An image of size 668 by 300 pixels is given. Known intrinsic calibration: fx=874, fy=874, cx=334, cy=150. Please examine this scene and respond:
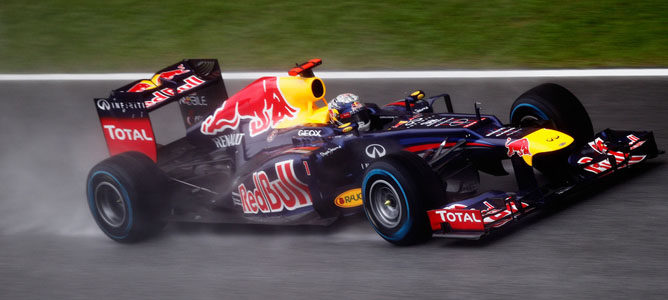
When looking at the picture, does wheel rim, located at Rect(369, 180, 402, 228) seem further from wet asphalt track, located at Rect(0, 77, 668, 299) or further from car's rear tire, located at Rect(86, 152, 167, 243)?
car's rear tire, located at Rect(86, 152, 167, 243)

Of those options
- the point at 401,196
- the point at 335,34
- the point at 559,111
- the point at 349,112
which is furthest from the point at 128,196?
the point at 335,34

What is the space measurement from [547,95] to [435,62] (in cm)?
539

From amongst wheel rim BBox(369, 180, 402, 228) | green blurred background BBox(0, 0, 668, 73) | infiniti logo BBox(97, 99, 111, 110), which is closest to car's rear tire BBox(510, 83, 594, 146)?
wheel rim BBox(369, 180, 402, 228)

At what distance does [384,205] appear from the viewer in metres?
6.20

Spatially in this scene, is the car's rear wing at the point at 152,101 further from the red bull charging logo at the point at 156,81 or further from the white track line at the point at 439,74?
the white track line at the point at 439,74

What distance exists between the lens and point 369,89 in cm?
1136

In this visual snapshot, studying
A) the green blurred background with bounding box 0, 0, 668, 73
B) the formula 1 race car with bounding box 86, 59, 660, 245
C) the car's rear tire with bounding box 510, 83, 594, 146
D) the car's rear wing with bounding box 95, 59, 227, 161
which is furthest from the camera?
the green blurred background with bounding box 0, 0, 668, 73

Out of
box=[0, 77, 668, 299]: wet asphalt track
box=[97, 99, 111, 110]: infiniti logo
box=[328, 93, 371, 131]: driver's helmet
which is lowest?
box=[0, 77, 668, 299]: wet asphalt track

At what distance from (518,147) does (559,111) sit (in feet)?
2.83

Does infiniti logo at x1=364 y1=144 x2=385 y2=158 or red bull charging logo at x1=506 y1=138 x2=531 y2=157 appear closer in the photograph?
red bull charging logo at x1=506 y1=138 x2=531 y2=157

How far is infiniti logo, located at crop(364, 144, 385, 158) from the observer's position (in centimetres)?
669

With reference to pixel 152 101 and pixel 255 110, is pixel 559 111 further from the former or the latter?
pixel 152 101

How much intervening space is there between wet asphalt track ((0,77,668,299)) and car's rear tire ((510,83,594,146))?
476mm

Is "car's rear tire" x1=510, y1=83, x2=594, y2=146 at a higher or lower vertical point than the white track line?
higher
